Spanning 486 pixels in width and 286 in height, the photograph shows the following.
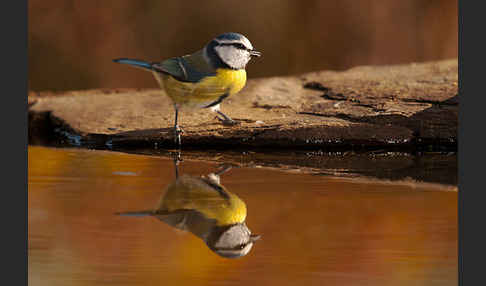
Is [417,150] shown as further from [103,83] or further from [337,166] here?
[103,83]

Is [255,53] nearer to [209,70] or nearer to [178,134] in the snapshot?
[209,70]

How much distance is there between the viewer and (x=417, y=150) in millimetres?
3436

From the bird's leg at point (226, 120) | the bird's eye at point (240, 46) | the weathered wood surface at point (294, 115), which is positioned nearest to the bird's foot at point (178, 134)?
the weathered wood surface at point (294, 115)

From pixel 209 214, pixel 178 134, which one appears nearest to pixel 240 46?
pixel 178 134

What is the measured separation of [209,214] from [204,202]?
0.16 meters

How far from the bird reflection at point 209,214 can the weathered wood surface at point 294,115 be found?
2.95 feet

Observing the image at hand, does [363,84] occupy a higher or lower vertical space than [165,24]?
lower

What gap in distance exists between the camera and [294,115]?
380 cm

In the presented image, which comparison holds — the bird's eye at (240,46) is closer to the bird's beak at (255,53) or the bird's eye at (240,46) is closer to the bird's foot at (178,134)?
the bird's beak at (255,53)

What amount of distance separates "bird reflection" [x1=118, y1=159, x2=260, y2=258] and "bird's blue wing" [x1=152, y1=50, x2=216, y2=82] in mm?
601

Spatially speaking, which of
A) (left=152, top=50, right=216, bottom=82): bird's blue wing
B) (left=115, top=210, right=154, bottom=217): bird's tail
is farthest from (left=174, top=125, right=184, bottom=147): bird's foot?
(left=115, top=210, right=154, bottom=217): bird's tail

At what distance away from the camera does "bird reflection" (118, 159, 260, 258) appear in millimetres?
→ 1858

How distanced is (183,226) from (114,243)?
8.6 inches

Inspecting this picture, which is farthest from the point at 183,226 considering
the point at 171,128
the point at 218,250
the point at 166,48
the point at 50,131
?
the point at 166,48
